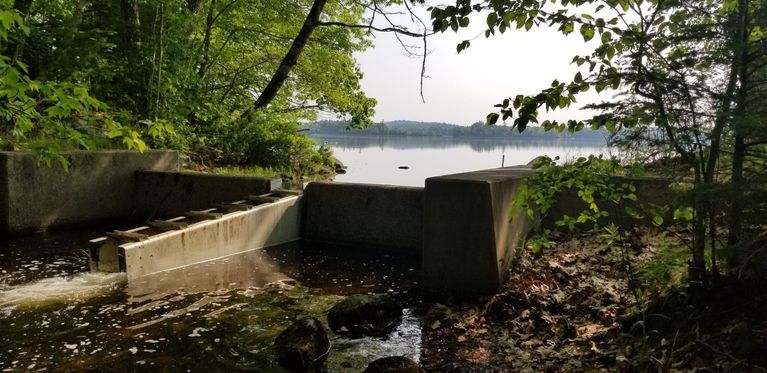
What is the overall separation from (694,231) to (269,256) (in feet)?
21.2

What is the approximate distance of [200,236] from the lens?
311 inches

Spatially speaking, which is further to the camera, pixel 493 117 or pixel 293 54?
pixel 293 54

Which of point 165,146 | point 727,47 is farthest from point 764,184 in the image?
point 165,146

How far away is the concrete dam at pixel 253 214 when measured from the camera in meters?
5.79

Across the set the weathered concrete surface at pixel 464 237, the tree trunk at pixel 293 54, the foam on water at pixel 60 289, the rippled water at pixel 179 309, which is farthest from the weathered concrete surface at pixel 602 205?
the tree trunk at pixel 293 54

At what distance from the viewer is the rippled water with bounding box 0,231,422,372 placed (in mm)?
4516

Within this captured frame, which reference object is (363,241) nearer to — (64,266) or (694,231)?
(64,266)

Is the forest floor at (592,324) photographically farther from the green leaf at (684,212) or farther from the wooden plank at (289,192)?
the wooden plank at (289,192)

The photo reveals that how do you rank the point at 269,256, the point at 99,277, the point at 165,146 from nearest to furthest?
the point at 99,277, the point at 269,256, the point at 165,146

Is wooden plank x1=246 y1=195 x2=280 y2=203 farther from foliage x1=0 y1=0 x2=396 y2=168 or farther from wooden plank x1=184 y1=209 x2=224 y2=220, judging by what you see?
foliage x1=0 y1=0 x2=396 y2=168

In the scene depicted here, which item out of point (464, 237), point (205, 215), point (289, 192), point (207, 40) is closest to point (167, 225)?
point (205, 215)

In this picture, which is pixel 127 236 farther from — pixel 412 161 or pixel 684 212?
pixel 412 161

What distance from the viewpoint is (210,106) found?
1439cm

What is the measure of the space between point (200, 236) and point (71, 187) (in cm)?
362
